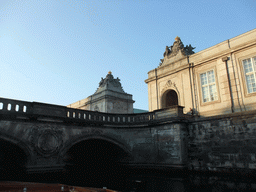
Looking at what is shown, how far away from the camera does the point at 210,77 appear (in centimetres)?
1565

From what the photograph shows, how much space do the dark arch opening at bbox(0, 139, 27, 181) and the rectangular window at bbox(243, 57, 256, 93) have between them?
45.8 feet

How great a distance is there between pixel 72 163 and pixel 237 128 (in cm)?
1275

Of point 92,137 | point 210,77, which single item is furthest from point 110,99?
point 210,77

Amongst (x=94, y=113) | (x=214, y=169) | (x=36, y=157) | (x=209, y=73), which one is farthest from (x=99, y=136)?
(x=209, y=73)

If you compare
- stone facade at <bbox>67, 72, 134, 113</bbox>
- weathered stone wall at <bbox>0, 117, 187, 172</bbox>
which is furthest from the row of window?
stone facade at <bbox>67, 72, 134, 113</bbox>

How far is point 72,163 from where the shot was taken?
17344mm

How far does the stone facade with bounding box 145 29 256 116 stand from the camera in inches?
536

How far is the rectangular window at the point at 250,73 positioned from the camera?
13238 mm

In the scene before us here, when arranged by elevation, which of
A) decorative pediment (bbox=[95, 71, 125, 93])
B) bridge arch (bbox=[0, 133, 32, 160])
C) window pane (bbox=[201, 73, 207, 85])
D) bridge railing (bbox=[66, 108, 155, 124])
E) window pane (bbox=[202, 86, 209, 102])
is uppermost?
decorative pediment (bbox=[95, 71, 125, 93])

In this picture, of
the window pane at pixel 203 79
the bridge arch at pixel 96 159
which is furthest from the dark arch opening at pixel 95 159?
the window pane at pixel 203 79

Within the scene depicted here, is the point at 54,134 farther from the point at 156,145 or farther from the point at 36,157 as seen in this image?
the point at 156,145

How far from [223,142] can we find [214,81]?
202 inches

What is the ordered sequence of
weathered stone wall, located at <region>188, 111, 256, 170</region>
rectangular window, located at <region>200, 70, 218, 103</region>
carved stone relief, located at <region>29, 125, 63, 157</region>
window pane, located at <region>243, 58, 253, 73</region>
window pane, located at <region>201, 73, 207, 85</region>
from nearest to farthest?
weathered stone wall, located at <region>188, 111, 256, 170</region>
carved stone relief, located at <region>29, 125, 63, 157</region>
window pane, located at <region>243, 58, 253, 73</region>
rectangular window, located at <region>200, 70, 218, 103</region>
window pane, located at <region>201, 73, 207, 85</region>

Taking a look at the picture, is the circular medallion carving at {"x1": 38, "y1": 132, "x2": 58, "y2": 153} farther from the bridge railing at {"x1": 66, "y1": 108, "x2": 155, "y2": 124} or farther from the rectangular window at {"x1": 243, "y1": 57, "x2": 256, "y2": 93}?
the rectangular window at {"x1": 243, "y1": 57, "x2": 256, "y2": 93}
